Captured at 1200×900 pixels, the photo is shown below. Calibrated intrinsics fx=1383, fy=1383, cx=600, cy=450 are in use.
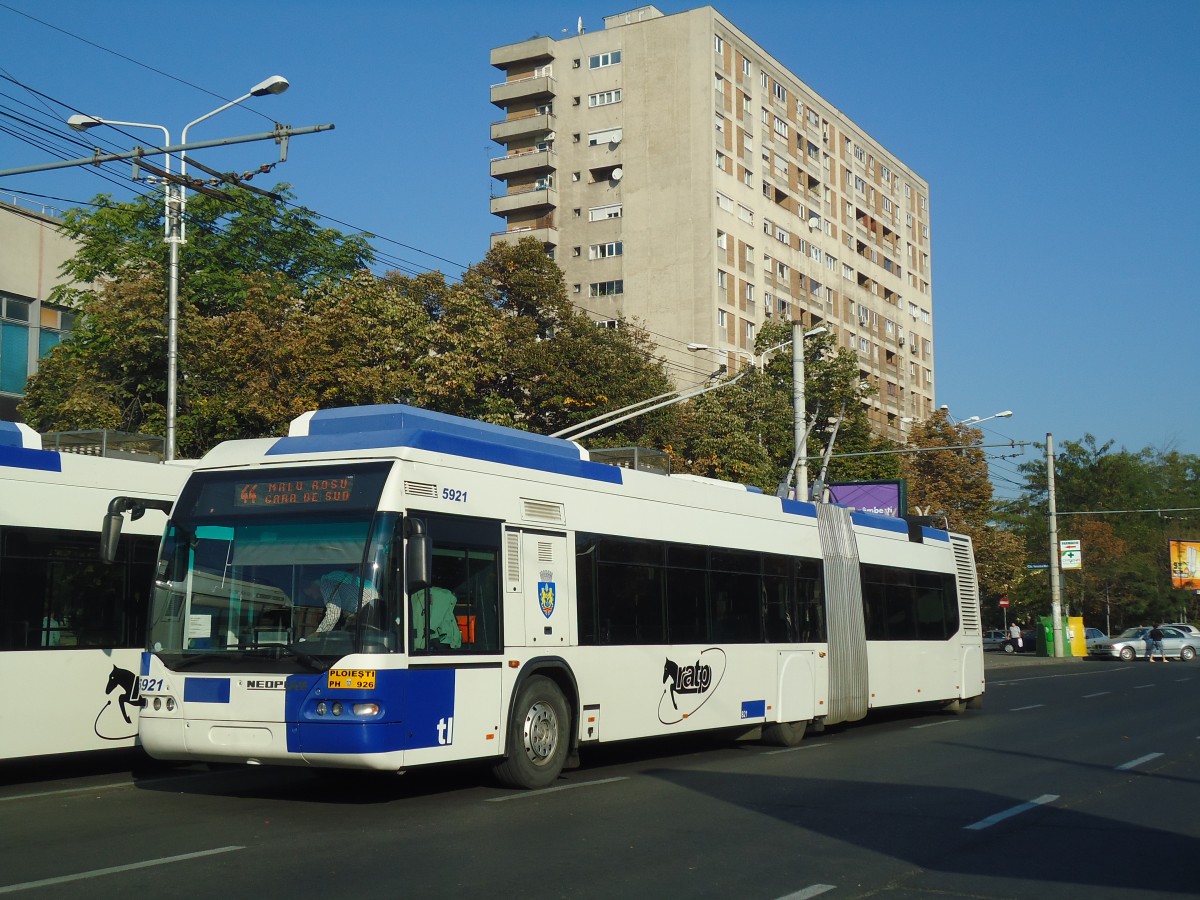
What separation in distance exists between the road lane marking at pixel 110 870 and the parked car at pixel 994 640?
73621mm

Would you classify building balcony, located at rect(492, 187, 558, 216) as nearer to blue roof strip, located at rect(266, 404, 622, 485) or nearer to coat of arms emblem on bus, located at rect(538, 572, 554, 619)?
blue roof strip, located at rect(266, 404, 622, 485)

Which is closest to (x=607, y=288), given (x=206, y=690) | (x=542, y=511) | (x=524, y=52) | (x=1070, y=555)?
(x=524, y=52)

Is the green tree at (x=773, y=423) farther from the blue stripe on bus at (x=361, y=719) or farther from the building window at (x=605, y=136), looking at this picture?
the blue stripe on bus at (x=361, y=719)

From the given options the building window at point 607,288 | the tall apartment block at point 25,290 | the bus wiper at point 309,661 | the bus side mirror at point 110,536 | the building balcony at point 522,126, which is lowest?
the bus wiper at point 309,661

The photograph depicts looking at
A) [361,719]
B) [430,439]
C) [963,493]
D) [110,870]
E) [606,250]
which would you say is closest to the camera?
[110,870]

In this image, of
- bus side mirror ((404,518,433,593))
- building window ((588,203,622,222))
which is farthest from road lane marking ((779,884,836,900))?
building window ((588,203,622,222))

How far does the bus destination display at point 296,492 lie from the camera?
10961 mm

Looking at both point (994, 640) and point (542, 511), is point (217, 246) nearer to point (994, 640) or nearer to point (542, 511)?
point (542, 511)

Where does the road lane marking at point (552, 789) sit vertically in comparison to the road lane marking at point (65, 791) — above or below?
below

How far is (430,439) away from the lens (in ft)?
37.5

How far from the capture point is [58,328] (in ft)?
146

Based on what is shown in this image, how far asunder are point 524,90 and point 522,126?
1.92 m

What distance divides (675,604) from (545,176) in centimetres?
6183

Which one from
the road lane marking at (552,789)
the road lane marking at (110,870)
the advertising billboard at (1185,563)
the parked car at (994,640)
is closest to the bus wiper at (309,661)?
the road lane marking at (110,870)
